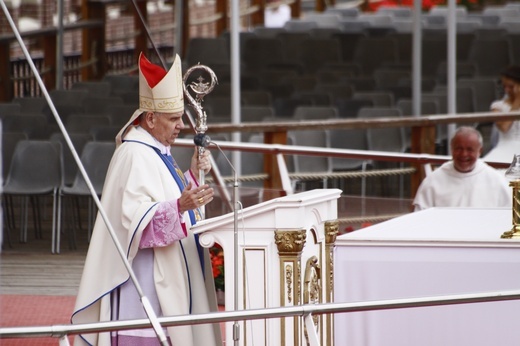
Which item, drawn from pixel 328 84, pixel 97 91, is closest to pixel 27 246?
pixel 97 91

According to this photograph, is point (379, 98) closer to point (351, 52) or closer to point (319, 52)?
point (319, 52)

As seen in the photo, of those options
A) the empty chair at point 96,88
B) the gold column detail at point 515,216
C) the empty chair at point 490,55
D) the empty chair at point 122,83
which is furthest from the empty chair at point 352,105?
the gold column detail at point 515,216

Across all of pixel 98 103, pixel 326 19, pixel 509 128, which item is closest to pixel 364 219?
pixel 509 128

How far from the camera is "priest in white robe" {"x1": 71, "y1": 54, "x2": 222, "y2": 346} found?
633 centimetres

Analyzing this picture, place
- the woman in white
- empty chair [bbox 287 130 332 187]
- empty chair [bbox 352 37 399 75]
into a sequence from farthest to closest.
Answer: empty chair [bbox 352 37 399 75] < empty chair [bbox 287 130 332 187] < the woman in white

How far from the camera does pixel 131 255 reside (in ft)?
20.8

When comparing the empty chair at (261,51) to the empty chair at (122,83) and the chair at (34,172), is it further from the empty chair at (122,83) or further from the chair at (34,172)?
the chair at (34,172)

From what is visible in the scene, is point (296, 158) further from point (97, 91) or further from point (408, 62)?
point (408, 62)

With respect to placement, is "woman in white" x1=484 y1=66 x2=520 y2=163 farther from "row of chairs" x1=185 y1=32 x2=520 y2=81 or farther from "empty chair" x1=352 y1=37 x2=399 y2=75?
"empty chair" x1=352 y1=37 x2=399 y2=75

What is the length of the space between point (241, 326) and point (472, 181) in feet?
13.3

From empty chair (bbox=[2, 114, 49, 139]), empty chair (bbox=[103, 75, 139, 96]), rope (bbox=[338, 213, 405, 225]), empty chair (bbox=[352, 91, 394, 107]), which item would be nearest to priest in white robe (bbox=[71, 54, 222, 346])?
rope (bbox=[338, 213, 405, 225])

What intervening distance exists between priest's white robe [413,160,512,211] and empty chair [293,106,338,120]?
5.38m

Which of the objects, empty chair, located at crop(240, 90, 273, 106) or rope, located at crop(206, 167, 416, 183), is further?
empty chair, located at crop(240, 90, 273, 106)

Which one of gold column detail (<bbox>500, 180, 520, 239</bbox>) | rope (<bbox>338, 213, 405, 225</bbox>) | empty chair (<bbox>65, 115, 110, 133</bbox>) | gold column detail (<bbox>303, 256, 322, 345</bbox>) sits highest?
empty chair (<bbox>65, 115, 110, 133</bbox>)
